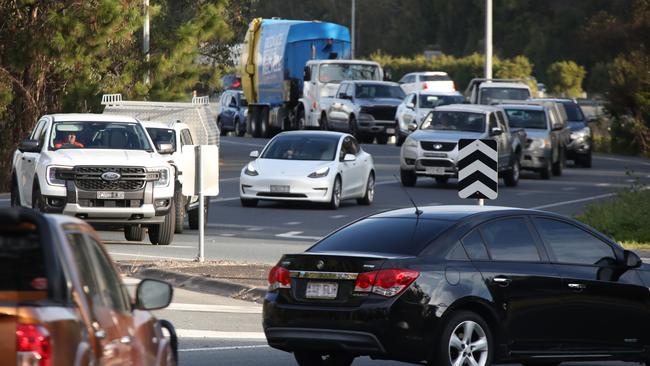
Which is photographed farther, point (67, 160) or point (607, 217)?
point (607, 217)

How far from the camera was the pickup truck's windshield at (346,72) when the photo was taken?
179ft

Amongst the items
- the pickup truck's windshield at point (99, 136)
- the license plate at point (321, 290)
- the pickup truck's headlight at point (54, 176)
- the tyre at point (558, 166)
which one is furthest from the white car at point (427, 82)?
the license plate at point (321, 290)

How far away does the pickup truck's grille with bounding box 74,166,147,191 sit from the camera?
21.8 metres

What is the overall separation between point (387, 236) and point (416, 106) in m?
39.7

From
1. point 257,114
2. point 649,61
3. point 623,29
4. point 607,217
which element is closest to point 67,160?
point 607,217

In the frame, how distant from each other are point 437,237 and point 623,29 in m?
53.8

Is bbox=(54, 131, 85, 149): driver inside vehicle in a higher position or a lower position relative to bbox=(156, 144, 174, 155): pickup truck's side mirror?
higher

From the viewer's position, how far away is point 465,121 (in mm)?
37125

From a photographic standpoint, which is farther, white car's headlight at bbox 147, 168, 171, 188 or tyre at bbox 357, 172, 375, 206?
tyre at bbox 357, 172, 375, 206

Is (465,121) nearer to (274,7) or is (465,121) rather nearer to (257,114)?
(257,114)

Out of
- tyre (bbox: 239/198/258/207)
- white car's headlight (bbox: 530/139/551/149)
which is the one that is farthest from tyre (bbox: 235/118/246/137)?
tyre (bbox: 239/198/258/207)

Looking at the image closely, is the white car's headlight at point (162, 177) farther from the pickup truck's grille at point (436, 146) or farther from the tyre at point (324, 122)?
the tyre at point (324, 122)

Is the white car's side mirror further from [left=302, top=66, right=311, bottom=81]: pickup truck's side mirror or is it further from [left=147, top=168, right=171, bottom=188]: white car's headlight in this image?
[left=302, top=66, right=311, bottom=81]: pickup truck's side mirror

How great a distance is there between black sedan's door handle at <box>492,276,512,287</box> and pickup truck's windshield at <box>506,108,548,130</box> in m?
29.9
